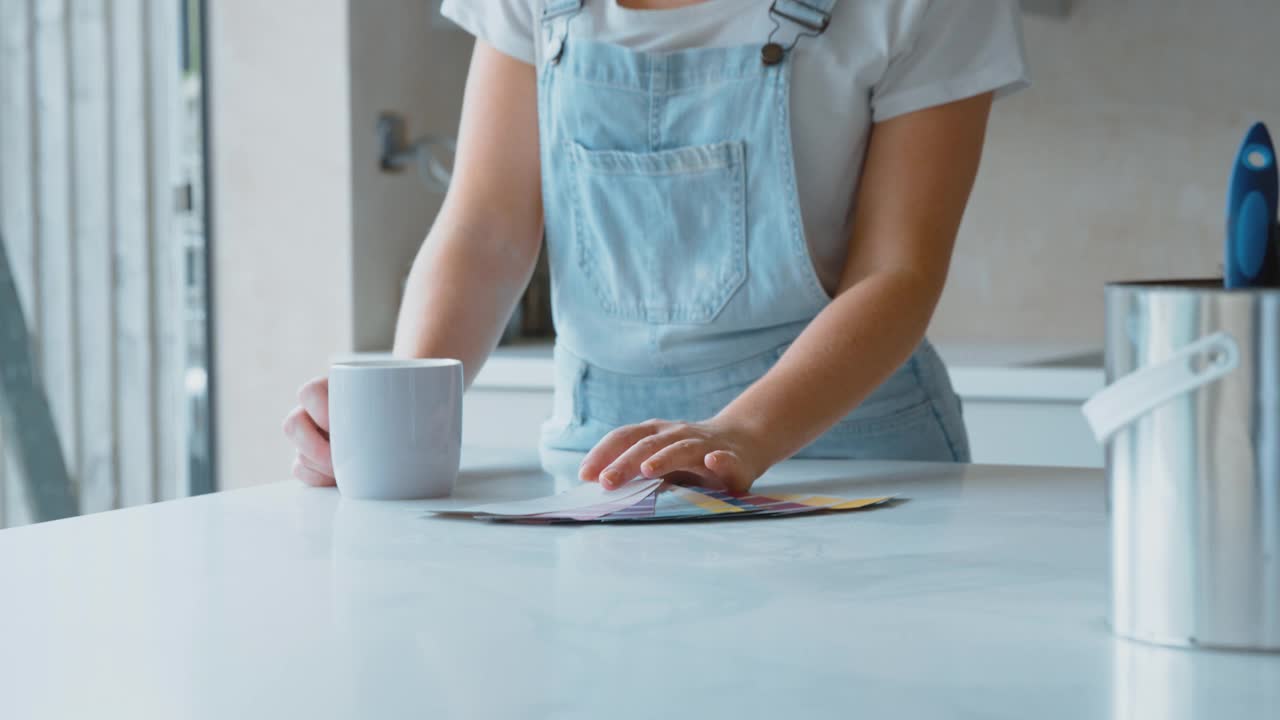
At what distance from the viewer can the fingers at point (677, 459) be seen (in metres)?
0.86

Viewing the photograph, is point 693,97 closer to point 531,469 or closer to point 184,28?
point 531,469

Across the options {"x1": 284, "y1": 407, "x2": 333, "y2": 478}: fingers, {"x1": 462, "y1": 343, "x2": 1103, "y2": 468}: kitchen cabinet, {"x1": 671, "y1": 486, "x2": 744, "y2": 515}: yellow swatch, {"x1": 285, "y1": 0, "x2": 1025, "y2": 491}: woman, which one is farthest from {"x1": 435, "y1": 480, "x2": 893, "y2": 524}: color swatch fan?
{"x1": 462, "y1": 343, "x2": 1103, "y2": 468}: kitchen cabinet

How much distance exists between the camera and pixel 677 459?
2.88ft

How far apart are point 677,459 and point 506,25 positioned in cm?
57

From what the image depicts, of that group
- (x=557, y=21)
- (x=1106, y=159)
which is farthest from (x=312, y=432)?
(x=1106, y=159)

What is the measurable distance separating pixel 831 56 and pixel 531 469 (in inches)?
17.2

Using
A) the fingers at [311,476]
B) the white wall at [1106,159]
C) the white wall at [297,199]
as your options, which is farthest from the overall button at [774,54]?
the white wall at [1106,159]

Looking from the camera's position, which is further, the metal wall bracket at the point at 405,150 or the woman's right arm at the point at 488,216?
the metal wall bracket at the point at 405,150

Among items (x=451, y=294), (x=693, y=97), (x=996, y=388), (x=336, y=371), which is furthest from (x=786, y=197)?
(x=996, y=388)

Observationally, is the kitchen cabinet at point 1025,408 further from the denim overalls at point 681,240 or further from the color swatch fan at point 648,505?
the color swatch fan at point 648,505

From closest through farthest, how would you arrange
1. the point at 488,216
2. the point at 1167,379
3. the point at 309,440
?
the point at 1167,379
the point at 309,440
the point at 488,216

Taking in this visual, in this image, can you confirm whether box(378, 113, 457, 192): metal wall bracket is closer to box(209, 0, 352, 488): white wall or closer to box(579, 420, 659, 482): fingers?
box(209, 0, 352, 488): white wall

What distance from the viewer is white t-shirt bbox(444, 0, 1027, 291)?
1.17 metres

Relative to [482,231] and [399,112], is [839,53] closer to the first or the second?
[482,231]
